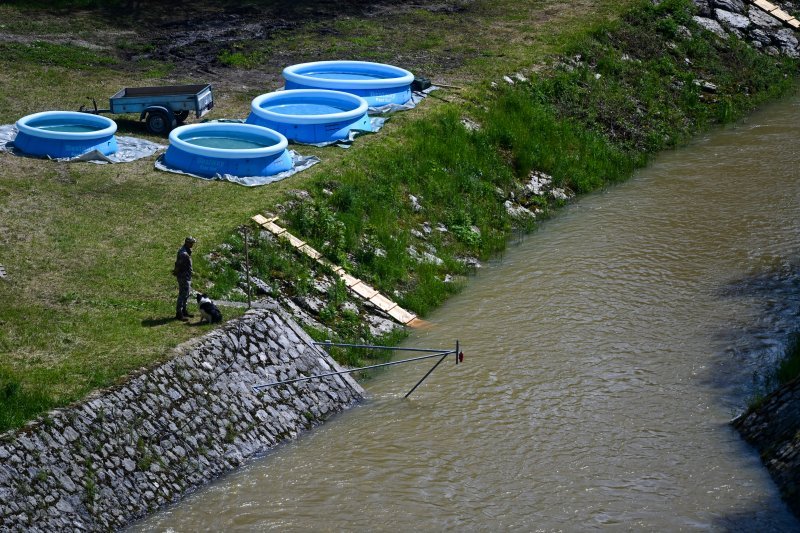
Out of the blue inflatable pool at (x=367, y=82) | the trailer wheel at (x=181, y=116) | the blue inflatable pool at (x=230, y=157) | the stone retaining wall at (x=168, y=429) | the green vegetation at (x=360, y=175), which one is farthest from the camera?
the blue inflatable pool at (x=367, y=82)

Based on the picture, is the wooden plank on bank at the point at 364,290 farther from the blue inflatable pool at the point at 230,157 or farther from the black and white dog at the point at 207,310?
the blue inflatable pool at the point at 230,157

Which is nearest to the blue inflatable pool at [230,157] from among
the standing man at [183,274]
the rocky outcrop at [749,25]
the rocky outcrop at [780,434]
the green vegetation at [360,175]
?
the green vegetation at [360,175]

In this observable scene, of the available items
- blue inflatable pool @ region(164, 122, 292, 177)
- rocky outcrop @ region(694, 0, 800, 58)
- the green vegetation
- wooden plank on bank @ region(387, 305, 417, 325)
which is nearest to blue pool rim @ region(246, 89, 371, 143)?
the green vegetation

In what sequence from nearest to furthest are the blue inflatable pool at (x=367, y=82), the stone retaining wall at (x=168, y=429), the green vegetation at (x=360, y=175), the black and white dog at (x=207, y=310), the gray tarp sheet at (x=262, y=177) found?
1. the stone retaining wall at (x=168, y=429)
2. the black and white dog at (x=207, y=310)
3. the green vegetation at (x=360, y=175)
4. the gray tarp sheet at (x=262, y=177)
5. the blue inflatable pool at (x=367, y=82)

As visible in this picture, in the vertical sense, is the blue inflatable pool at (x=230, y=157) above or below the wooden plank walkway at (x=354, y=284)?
above

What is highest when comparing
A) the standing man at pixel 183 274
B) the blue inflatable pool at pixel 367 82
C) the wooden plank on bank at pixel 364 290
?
the blue inflatable pool at pixel 367 82

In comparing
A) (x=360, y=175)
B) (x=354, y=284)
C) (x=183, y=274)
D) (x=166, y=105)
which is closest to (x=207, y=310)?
(x=183, y=274)

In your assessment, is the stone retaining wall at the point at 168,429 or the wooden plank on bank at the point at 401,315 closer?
the stone retaining wall at the point at 168,429
